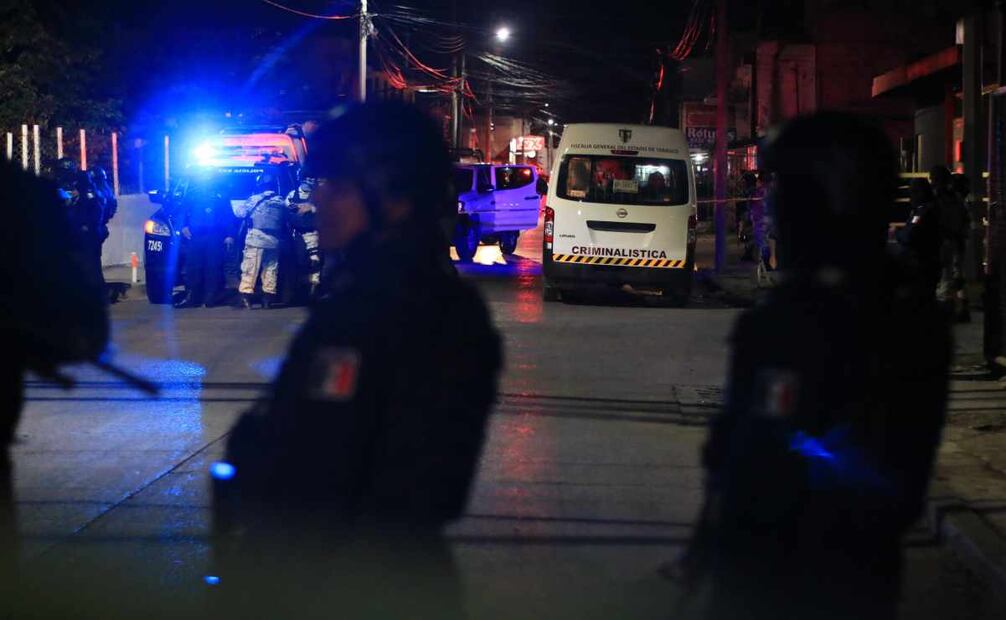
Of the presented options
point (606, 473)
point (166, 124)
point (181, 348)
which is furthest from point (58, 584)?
point (166, 124)

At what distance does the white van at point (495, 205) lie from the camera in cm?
2631

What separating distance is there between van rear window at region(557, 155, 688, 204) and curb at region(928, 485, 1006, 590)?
34.8ft

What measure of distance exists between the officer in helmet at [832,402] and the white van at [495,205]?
22.6m

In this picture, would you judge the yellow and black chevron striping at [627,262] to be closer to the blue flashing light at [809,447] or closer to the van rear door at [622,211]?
the van rear door at [622,211]

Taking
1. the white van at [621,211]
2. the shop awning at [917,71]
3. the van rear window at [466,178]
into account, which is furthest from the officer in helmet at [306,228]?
the shop awning at [917,71]

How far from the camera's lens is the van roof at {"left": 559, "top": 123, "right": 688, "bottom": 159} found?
17344 millimetres

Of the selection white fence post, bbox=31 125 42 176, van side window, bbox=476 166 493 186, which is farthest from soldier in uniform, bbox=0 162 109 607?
van side window, bbox=476 166 493 186

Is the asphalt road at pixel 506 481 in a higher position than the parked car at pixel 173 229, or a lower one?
lower

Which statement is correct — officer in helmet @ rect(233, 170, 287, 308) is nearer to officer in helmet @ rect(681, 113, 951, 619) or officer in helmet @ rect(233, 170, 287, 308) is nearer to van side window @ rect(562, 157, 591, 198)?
van side window @ rect(562, 157, 591, 198)

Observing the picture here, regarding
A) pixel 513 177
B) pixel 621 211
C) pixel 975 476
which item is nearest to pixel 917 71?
pixel 621 211

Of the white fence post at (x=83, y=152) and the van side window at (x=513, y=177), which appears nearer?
the white fence post at (x=83, y=152)

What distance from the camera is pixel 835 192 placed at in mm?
2793

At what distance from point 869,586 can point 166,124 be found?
2857 centimetres

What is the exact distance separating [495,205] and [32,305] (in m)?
23.3
